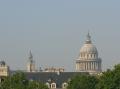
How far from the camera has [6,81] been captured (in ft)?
442

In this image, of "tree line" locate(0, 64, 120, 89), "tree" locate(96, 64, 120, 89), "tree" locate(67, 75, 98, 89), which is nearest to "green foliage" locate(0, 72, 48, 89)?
"tree line" locate(0, 64, 120, 89)

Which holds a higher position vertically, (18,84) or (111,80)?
(111,80)

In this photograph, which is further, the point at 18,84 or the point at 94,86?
the point at 94,86

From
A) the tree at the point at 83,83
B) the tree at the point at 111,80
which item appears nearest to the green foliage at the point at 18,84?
the tree at the point at 111,80

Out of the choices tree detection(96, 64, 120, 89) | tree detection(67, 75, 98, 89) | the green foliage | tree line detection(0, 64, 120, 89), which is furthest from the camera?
tree detection(67, 75, 98, 89)

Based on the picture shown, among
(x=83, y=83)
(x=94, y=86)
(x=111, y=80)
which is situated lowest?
(x=111, y=80)

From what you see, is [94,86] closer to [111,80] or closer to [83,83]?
[83,83]

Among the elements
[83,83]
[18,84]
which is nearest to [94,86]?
[83,83]

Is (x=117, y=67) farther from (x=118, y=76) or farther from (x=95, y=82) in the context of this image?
(x=95, y=82)

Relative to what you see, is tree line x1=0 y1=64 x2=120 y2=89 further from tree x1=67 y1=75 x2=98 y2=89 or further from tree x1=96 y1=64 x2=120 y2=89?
tree x1=67 y1=75 x2=98 y2=89

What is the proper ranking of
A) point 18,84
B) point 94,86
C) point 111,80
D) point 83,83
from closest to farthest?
point 111,80 < point 18,84 < point 94,86 < point 83,83

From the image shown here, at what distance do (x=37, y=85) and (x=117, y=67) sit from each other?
1130cm

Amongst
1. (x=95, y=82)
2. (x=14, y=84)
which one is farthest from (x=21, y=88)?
(x=95, y=82)

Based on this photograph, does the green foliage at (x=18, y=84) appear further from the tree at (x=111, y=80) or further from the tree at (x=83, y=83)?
the tree at (x=83, y=83)
